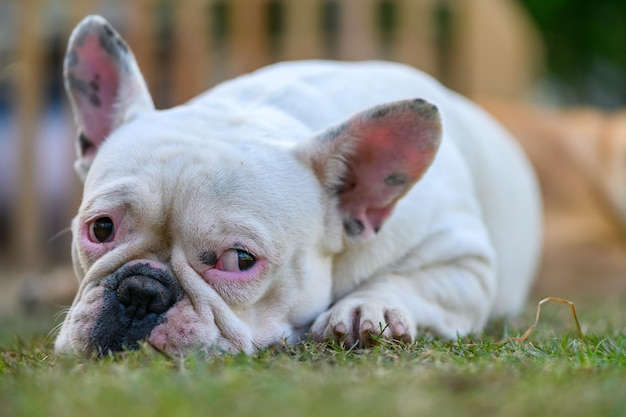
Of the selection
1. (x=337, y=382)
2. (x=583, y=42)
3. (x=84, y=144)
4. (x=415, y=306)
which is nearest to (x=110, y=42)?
(x=84, y=144)

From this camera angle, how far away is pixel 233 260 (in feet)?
6.35

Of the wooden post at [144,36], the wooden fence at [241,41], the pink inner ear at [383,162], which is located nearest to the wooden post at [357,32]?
the wooden fence at [241,41]

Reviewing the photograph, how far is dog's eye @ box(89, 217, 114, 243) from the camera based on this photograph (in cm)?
200

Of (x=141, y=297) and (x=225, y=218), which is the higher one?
(x=225, y=218)

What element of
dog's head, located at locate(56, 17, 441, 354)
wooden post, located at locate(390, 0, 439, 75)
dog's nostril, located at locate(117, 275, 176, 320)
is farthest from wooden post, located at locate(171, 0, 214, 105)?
dog's nostril, located at locate(117, 275, 176, 320)

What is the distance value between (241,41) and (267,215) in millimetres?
4112

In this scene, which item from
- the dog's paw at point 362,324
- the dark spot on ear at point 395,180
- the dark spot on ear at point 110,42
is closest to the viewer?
the dog's paw at point 362,324

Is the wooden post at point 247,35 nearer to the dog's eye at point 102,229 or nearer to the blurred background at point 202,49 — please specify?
the blurred background at point 202,49

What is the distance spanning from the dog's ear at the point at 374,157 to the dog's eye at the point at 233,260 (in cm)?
33

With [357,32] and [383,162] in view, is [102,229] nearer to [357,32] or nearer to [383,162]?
[383,162]

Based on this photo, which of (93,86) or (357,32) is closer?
(93,86)

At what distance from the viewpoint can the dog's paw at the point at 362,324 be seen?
1.90 meters

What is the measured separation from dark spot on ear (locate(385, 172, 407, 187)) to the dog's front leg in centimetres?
24

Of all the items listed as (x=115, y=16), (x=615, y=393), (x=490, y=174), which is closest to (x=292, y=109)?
(x=490, y=174)
